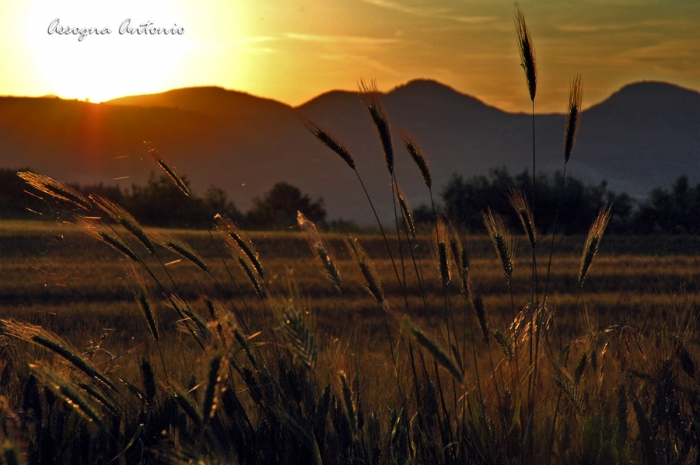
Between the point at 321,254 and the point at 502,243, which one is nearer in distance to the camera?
the point at 321,254

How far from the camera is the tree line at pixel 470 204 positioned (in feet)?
66.6

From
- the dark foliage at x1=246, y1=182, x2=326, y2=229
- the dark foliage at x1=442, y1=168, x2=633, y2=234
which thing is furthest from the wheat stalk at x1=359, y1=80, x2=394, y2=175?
the dark foliage at x1=246, y1=182, x2=326, y2=229

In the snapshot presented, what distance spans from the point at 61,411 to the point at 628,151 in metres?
92.3

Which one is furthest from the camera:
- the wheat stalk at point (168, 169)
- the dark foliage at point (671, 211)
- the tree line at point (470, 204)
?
the tree line at point (470, 204)

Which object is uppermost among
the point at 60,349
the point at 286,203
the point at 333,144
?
the point at 333,144

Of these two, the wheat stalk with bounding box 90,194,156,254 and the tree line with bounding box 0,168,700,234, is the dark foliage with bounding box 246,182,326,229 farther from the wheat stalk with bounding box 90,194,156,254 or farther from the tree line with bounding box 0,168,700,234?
the wheat stalk with bounding box 90,194,156,254

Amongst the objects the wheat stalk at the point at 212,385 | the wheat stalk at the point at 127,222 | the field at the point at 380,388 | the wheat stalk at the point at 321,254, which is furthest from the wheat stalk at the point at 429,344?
the wheat stalk at the point at 127,222

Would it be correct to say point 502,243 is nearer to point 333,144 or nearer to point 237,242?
point 333,144

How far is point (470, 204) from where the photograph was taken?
23.2 metres

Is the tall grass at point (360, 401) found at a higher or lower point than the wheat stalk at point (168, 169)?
lower

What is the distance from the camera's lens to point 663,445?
7.97ft

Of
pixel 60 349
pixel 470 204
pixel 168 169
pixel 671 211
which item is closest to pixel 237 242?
pixel 168 169

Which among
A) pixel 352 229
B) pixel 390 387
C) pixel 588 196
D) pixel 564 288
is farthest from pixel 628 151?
pixel 390 387

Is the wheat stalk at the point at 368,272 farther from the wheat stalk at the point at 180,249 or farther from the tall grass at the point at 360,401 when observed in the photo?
the wheat stalk at the point at 180,249
